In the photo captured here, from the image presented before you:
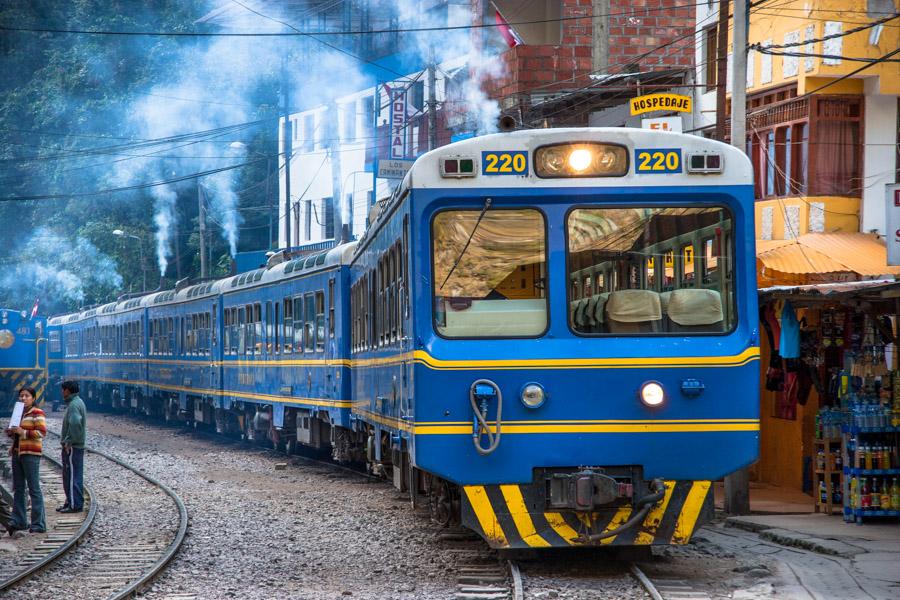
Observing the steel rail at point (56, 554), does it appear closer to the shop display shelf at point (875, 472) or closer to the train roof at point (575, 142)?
the train roof at point (575, 142)

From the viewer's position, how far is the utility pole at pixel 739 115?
13039 millimetres

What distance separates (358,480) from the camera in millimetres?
18297

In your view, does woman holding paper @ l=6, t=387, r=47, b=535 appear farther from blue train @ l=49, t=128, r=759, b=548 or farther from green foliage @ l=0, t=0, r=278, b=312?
green foliage @ l=0, t=0, r=278, b=312

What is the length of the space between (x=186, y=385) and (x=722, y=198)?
21455 mm

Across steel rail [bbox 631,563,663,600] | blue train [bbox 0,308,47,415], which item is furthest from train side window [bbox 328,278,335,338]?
blue train [bbox 0,308,47,415]

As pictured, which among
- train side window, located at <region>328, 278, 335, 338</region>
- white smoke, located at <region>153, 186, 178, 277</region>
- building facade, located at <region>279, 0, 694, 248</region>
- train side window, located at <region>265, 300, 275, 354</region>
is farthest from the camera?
white smoke, located at <region>153, 186, 178, 277</region>

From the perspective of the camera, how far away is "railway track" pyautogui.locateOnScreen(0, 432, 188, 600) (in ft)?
33.1

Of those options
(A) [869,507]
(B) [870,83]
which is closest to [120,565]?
(A) [869,507]

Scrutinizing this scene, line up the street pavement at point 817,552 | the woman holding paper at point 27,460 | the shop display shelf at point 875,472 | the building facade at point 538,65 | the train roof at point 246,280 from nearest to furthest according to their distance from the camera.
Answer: the street pavement at point 817,552, the shop display shelf at point 875,472, the woman holding paper at point 27,460, the train roof at point 246,280, the building facade at point 538,65

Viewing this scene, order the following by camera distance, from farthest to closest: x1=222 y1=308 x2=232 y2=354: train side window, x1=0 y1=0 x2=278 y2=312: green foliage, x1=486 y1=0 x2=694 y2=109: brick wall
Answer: x1=0 y1=0 x2=278 y2=312: green foliage, x1=486 y1=0 x2=694 y2=109: brick wall, x1=222 y1=308 x2=232 y2=354: train side window

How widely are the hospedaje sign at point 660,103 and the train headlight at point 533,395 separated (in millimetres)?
10678

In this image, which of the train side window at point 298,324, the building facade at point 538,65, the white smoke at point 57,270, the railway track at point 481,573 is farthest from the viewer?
the white smoke at point 57,270

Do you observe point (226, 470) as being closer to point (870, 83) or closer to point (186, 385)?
point (186, 385)

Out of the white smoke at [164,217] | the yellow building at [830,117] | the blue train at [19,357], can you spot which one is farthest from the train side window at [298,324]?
the white smoke at [164,217]
